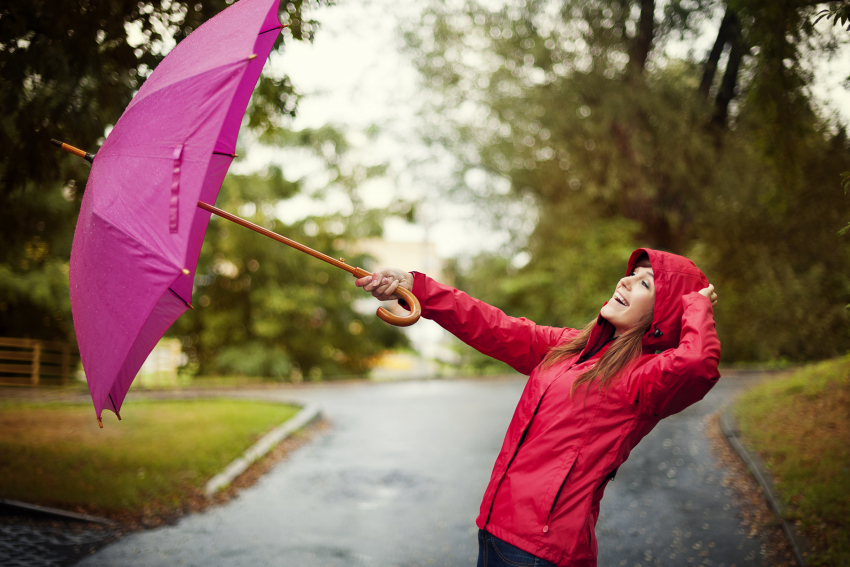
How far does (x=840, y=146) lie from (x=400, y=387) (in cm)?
1380

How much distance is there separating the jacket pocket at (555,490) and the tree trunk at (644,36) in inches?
449

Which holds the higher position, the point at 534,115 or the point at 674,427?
the point at 534,115

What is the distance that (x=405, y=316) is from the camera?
272cm

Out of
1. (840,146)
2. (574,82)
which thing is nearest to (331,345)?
(574,82)

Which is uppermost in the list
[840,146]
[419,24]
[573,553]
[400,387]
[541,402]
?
[419,24]

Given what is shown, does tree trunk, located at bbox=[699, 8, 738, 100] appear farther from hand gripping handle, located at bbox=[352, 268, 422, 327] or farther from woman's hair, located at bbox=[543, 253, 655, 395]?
hand gripping handle, located at bbox=[352, 268, 422, 327]

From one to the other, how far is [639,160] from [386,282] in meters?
14.0

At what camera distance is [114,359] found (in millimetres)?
2566

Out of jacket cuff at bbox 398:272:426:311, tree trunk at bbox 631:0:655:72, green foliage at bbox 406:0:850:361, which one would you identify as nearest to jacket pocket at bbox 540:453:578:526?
jacket cuff at bbox 398:272:426:311

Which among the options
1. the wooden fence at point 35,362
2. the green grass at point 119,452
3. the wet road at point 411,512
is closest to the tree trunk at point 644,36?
the wet road at point 411,512

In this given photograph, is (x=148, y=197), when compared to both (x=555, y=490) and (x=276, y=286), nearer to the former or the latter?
(x=555, y=490)

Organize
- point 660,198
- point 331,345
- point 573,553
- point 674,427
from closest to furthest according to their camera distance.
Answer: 1. point 573,553
2. point 674,427
3. point 660,198
4. point 331,345

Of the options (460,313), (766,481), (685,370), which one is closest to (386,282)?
(460,313)

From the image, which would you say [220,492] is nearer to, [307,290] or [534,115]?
[534,115]
